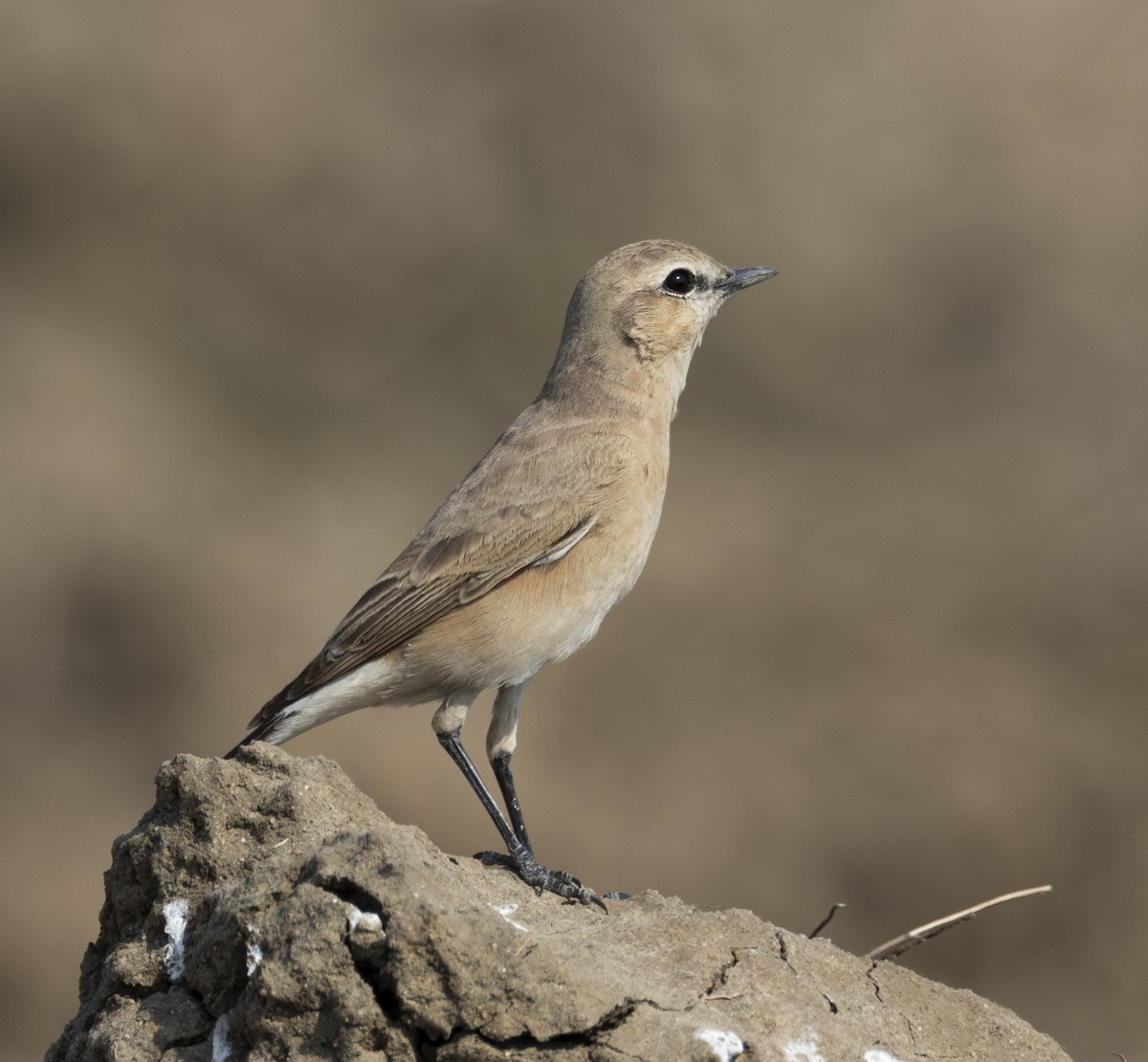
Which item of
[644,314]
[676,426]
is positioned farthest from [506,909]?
[676,426]

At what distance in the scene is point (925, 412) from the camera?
19.2 meters

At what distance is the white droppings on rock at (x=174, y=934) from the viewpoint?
16.2ft

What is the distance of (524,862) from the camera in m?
6.68

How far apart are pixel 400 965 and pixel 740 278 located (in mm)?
5196

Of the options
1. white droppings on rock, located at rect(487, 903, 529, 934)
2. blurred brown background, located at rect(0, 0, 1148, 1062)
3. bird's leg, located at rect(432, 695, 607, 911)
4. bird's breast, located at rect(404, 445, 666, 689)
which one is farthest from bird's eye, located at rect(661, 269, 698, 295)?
blurred brown background, located at rect(0, 0, 1148, 1062)

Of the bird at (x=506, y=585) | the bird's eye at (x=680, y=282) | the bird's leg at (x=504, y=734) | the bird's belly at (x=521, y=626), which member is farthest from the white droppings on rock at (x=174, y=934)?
the bird's eye at (x=680, y=282)

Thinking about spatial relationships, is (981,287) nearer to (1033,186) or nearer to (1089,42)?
(1033,186)

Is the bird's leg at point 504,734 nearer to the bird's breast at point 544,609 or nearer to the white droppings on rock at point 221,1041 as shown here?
the bird's breast at point 544,609

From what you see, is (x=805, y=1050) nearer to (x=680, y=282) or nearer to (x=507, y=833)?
(x=507, y=833)

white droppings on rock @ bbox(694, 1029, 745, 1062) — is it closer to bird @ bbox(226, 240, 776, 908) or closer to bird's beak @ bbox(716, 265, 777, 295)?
bird @ bbox(226, 240, 776, 908)

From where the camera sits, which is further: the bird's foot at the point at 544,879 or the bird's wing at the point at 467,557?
the bird's wing at the point at 467,557

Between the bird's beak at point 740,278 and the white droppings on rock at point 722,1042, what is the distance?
4.90m

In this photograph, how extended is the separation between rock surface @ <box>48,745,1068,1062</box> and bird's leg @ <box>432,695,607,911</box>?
0.53 m

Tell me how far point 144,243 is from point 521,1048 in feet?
→ 51.3
